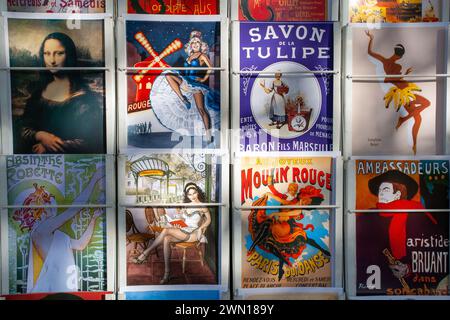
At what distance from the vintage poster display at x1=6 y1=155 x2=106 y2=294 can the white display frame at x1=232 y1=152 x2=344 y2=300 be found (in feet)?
2.98

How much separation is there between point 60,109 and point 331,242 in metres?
2.08

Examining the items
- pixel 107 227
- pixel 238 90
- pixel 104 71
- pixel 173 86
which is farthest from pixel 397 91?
pixel 107 227

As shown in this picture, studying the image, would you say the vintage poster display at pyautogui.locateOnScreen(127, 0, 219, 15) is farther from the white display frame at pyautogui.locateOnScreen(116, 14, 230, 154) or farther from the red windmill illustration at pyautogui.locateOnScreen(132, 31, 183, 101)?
the red windmill illustration at pyautogui.locateOnScreen(132, 31, 183, 101)

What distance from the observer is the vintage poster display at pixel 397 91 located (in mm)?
3334

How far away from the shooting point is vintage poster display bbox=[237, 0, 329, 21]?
3.33 meters

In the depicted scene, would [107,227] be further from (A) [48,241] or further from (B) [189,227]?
(B) [189,227]

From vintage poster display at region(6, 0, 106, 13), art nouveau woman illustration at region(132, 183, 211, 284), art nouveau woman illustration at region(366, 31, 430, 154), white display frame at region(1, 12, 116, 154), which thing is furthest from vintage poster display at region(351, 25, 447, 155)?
vintage poster display at region(6, 0, 106, 13)

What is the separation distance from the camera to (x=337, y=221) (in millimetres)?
3350

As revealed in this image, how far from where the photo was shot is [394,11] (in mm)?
3348

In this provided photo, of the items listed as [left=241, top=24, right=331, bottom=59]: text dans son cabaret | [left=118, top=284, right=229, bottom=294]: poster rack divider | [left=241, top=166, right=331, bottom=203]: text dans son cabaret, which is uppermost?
[left=241, top=24, right=331, bottom=59]: text dans son cabaret

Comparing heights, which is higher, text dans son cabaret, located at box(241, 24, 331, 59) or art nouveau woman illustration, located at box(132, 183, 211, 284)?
text dans son cabaret, located at box(241, 24, 331, 59)
